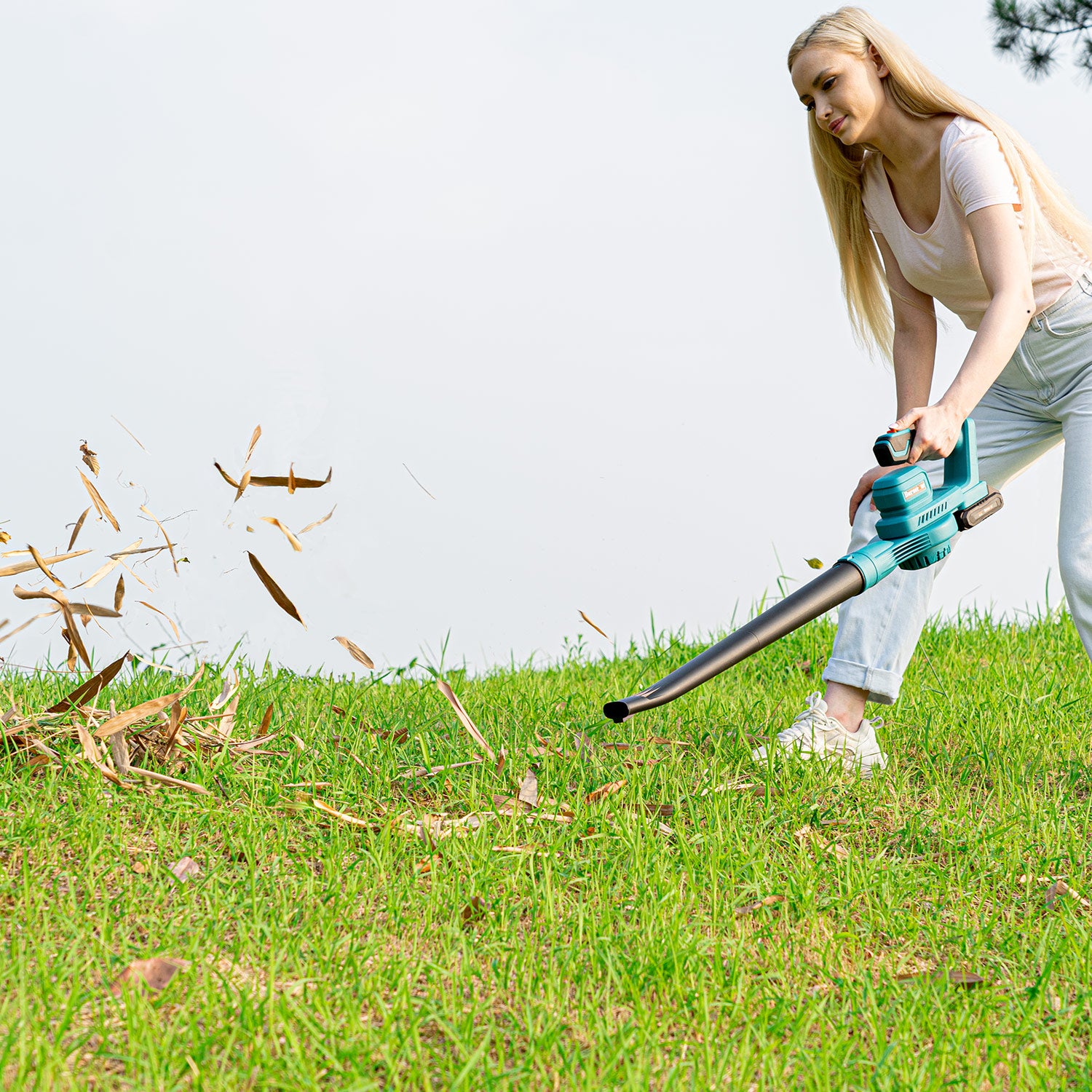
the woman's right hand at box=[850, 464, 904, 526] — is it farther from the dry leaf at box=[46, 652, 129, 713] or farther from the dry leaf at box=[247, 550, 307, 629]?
the dry leaf at box=[46, 652, 129, 713]

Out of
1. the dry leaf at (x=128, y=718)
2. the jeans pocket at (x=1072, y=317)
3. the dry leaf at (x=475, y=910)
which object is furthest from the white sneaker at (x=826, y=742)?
the dry leaf at (x=128, y=718)

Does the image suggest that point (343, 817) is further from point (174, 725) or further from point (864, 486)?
point (864, 486)

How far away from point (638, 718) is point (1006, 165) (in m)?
1.90

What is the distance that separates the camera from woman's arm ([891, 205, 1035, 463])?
8.33ft

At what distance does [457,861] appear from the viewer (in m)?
2.31

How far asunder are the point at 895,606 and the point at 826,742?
0.46 meters

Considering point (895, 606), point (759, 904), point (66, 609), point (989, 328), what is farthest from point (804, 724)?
point (66, 609)

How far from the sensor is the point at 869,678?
10.5 feet

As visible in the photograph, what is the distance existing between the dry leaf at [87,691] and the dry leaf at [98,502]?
1.54 ft

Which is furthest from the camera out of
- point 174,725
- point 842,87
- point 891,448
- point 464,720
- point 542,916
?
point 842,87

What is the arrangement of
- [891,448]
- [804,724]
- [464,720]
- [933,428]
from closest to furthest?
[891,448]
[933,428]
[464,720]
[804,724]

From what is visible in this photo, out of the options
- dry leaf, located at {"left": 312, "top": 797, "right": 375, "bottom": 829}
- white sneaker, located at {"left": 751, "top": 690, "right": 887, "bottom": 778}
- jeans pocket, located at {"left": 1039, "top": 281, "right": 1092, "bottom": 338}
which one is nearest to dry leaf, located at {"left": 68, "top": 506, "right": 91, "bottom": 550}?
dry leaf, located at {"left": 312, "top": 797, "right": 375, "bottom": 829}

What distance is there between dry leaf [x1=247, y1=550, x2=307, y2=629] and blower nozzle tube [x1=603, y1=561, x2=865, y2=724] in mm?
1122

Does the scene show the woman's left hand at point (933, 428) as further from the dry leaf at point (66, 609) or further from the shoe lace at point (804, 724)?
the dry leaf at point (66, 609)
